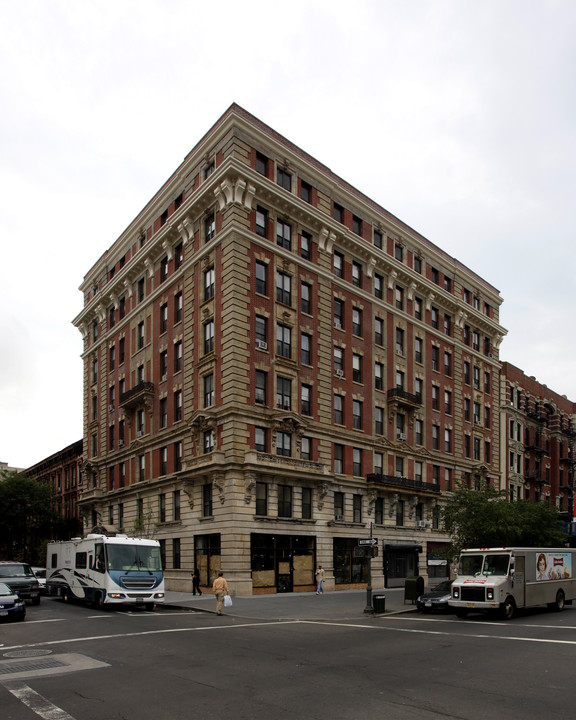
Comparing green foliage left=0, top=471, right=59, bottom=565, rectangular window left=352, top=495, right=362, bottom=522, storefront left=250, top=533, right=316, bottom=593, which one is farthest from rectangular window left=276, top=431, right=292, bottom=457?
green foliage left=0, top=471, right=59, bottom=565

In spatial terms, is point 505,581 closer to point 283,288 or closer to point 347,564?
point 347,564

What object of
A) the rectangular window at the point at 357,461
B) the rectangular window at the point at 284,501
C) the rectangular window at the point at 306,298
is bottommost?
the rectangular window at the point at 284,501

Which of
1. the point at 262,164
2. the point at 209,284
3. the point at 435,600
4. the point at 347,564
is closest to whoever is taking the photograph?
the point at 435,600

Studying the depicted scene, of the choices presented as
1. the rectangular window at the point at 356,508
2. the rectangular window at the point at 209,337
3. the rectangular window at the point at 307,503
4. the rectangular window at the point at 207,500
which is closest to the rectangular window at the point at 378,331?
the rectangular window at the point at 356,508

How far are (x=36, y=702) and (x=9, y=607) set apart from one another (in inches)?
507

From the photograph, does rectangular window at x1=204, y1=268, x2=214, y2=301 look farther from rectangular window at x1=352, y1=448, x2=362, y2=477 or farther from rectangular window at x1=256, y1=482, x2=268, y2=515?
rectangular window at x1=352, y1=448, x2=362, y2=477

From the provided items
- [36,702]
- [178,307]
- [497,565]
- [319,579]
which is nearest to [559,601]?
[497,565]

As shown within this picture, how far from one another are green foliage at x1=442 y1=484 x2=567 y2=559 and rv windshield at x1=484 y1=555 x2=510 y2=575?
9.33 m

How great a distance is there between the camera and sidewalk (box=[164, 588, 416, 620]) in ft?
85.2

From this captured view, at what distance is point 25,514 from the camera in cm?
6306

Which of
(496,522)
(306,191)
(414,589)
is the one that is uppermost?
(306,191)

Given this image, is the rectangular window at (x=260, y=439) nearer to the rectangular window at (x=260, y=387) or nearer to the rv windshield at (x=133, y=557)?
the rectangular window at (x=260, y=387)

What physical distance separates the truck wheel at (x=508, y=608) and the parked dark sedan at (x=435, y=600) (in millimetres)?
2564

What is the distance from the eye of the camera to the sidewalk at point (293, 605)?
25973mm
